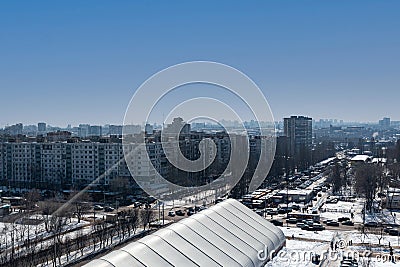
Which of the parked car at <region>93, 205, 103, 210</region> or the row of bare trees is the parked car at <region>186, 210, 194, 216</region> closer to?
the row of bare trees

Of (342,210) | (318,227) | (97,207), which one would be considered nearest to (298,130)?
(342,210)

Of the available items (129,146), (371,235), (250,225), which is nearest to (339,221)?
(371,235)

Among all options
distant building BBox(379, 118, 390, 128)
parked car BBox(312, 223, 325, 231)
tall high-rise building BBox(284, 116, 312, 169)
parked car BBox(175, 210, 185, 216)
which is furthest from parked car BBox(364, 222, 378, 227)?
distant building BBox(379, 118, 390, 128)

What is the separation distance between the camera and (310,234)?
295 inches

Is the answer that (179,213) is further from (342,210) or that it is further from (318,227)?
(342,210)

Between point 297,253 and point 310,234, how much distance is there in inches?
62.7

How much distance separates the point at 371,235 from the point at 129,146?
741 cm

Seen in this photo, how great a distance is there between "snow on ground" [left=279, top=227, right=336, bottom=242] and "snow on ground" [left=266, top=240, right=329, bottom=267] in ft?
1.40

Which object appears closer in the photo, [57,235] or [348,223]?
[57,235]

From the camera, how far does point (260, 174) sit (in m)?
14.0

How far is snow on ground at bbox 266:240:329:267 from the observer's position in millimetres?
5355

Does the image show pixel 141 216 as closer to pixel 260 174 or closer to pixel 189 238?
pixel 189 238

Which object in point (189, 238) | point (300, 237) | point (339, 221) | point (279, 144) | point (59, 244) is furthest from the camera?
point (279, 144)

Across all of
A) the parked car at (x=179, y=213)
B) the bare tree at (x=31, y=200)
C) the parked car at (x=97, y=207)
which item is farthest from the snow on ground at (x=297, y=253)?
the bare tree at (x=31, y=200)
